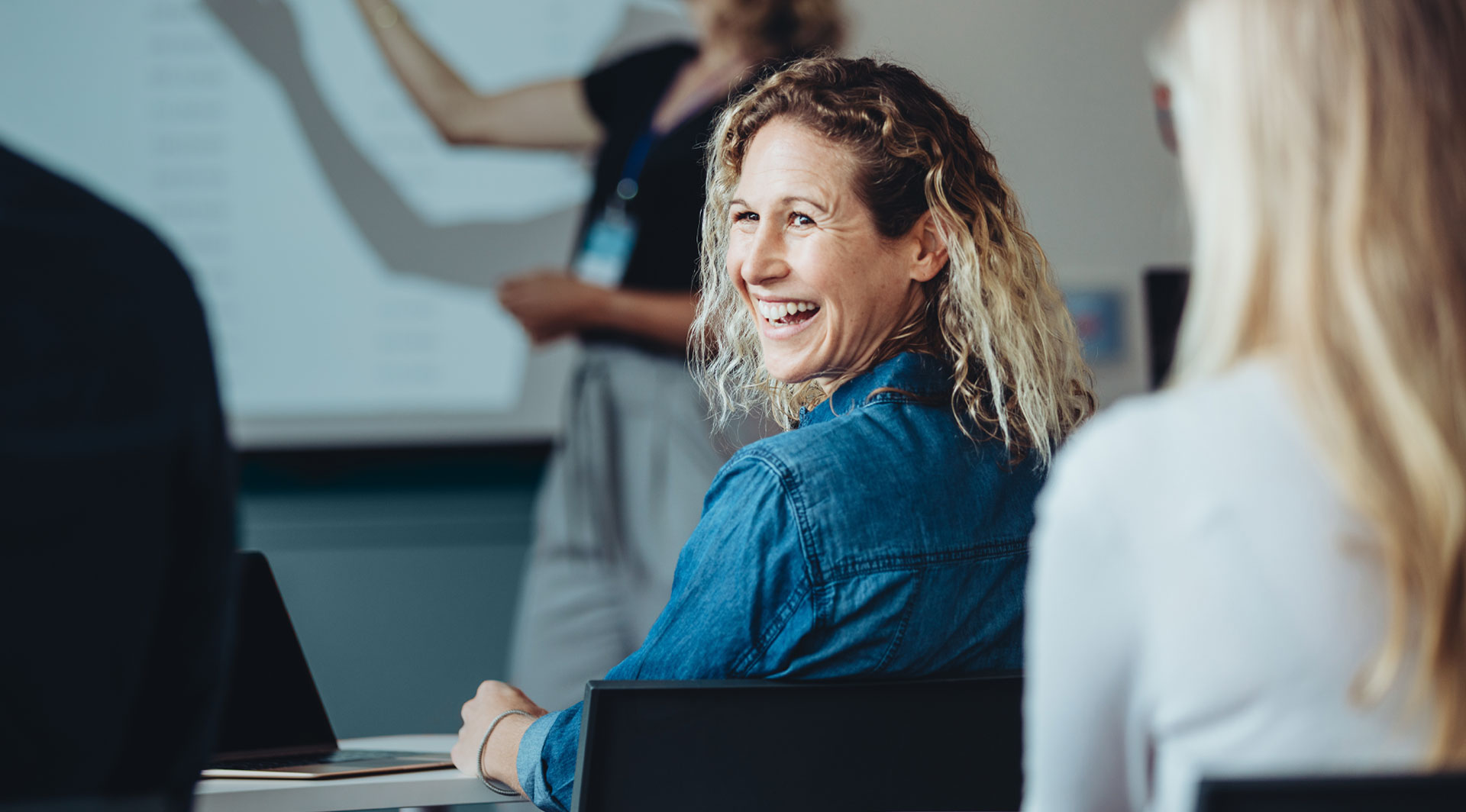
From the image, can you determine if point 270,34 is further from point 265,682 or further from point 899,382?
point 899,382

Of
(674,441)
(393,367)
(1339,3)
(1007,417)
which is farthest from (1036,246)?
(393,367)

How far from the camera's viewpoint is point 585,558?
3.12 metres

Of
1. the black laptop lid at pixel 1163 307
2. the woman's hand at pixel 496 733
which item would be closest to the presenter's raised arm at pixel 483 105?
Answer: the black laptop lid at pixel 1163 307

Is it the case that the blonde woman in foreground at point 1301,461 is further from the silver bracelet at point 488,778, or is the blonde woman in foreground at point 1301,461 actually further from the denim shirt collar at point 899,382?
the silver bracelet at point 488,778

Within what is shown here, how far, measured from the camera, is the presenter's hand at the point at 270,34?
Answer: 318 centimetres

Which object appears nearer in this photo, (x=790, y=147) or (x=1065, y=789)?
(x=1065, y=789)

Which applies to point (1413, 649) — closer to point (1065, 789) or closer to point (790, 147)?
point (1065, 789)

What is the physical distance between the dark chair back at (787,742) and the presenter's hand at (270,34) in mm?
2633

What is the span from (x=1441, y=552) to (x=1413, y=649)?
0.05 meters

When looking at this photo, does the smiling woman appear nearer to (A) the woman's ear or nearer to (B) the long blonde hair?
(A) the woman's ear

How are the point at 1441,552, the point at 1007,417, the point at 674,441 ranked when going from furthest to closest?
the point at 674,441
the point at 1007,417
the point at 1441,552

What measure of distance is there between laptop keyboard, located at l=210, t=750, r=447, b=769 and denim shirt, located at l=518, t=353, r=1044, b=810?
0.79ft

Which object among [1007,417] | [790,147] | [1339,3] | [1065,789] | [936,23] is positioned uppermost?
[936,23]

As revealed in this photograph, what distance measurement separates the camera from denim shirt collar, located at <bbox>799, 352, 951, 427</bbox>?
1242 millimetres
